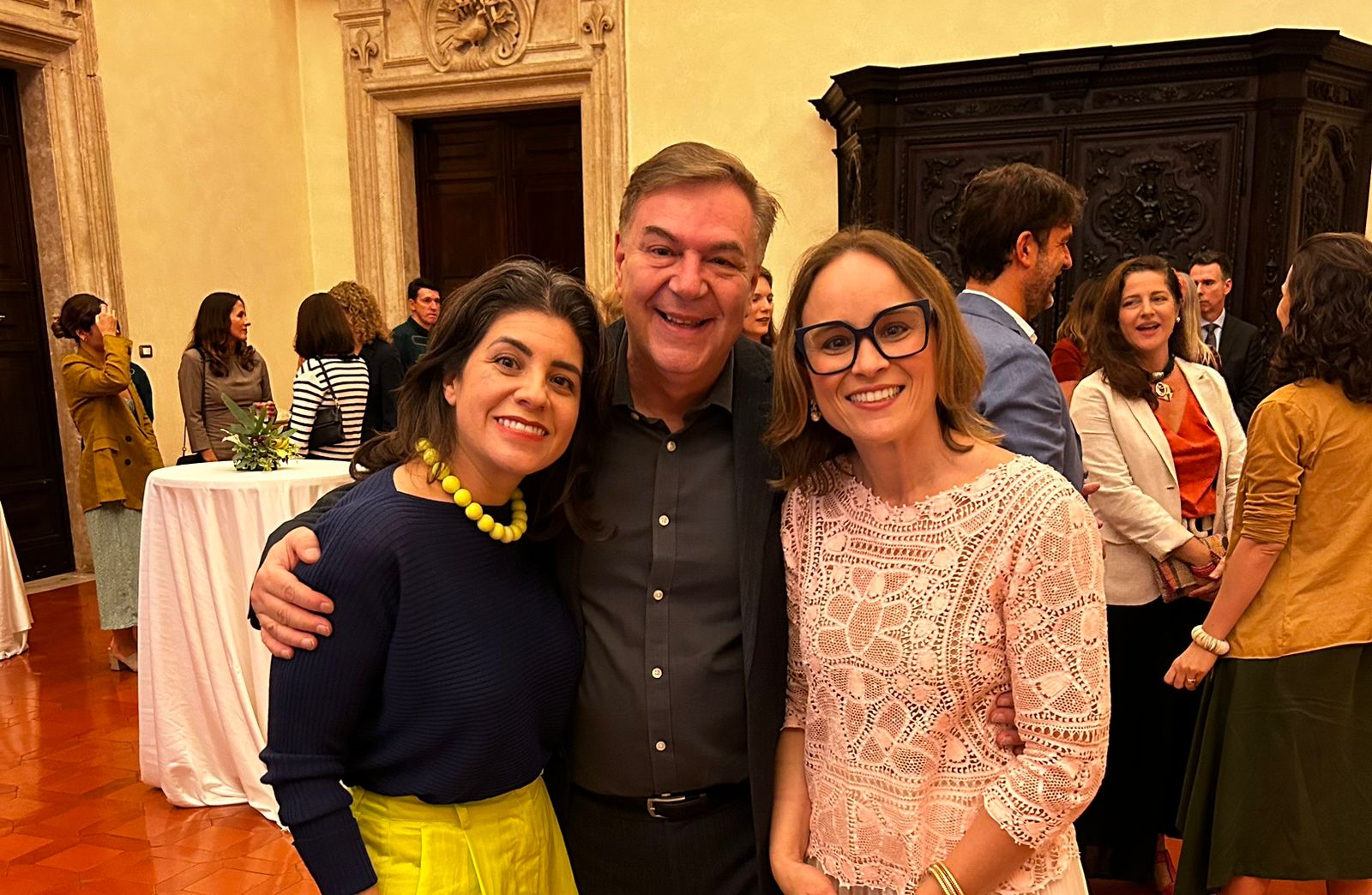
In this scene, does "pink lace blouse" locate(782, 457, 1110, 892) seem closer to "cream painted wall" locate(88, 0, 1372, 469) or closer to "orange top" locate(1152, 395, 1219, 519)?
"orange top" locate(1152, 395, 1219, 519)

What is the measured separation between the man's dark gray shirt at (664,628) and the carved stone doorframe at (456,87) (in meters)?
6.45

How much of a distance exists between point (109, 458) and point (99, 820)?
2.18 m

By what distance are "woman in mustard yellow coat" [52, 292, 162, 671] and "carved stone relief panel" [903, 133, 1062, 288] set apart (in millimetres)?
4666

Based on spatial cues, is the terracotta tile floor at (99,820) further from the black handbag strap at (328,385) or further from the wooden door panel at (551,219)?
the wooden door panel at (551,219)

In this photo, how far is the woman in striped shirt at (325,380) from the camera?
489 centimetres

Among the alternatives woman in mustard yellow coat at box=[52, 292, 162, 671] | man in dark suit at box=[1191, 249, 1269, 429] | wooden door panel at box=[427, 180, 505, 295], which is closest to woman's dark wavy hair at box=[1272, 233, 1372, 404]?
man in dark suit at box=[1191, 249, 1269, 429]

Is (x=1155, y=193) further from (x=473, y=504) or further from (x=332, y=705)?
(x=332, y=705)

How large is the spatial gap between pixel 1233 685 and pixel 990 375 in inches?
47.9

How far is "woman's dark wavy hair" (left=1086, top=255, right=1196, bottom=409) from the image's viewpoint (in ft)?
10.4

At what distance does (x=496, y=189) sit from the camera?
29.2 feet

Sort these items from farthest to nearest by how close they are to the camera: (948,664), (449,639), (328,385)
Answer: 1. (328,385)
2. (449,639)
3. (948,664)

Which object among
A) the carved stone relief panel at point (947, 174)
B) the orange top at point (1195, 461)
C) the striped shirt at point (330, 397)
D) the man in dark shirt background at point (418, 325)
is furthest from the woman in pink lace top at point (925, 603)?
the man in dark shirt background at point (418, 325)

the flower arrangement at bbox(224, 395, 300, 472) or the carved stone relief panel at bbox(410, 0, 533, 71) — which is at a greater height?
the carved stone relief panel at bbox(410, 0, 533, 71)

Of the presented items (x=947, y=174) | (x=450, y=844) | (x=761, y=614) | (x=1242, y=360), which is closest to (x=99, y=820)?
(x=450, y=844)
